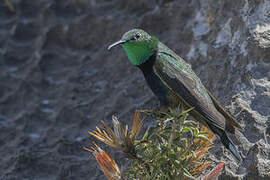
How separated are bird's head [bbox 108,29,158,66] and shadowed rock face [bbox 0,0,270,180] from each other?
755mm

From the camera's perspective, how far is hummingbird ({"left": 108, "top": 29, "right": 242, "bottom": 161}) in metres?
2.34

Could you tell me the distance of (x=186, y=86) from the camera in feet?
7.98

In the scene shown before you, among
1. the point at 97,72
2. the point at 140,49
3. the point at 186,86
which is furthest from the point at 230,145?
the point at 97,72

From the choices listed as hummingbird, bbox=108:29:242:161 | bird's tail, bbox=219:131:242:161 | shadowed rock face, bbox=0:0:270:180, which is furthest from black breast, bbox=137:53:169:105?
shadowed rock face, bbox=0:0:270:180

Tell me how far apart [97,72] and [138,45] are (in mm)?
1588

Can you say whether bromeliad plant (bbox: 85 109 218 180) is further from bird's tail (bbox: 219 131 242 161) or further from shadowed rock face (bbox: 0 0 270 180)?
shadowed rock face (bbox: 0 0 270 180)

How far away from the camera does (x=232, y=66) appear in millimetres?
3070

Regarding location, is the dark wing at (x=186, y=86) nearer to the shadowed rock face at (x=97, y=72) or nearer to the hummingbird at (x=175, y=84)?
the hummingbird at (x=175, y=84)

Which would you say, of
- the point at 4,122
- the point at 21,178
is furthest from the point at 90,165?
the point at 4,122

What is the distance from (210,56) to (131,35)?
1159 millimetres

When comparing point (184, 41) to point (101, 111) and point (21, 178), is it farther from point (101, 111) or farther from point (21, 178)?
point (21, 178)

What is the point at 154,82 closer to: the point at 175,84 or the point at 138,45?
the point at 175,84

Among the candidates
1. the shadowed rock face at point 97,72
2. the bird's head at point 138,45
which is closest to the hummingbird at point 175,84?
the bird's head at point 138,45

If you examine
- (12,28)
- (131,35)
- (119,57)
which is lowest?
(119,57)
